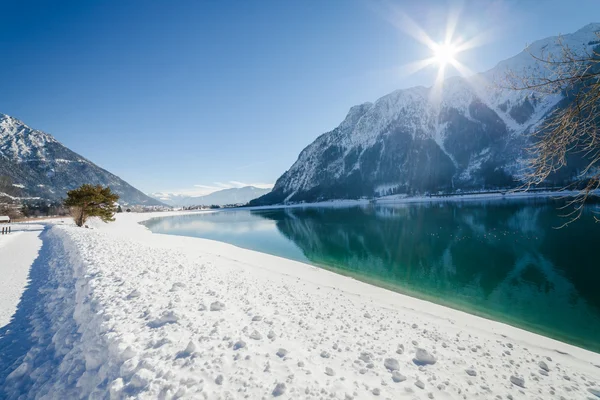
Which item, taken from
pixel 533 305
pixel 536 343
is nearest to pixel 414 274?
pixel 533 305

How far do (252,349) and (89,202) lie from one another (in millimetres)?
52476

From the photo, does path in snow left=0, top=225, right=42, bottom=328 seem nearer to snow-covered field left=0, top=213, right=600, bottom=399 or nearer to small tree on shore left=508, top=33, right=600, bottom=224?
snow-covered field left=0, top=213, right=600, bottom=399

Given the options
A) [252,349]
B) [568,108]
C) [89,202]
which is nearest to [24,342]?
[252,349]

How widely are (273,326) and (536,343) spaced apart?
32.5 ft

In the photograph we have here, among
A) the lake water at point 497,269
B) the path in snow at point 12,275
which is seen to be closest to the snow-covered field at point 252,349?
the path in snow at point 12,275

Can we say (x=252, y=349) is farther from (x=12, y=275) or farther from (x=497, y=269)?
(x=497, y=269)

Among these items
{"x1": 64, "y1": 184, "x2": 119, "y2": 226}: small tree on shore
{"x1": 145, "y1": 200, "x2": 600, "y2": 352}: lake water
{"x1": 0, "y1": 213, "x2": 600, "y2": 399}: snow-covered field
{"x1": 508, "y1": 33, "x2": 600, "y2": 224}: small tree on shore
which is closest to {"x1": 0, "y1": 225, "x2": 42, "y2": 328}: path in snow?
{"x1": 0, "y1": 213, "x2": 600, "y2": 399}: snow-covered field

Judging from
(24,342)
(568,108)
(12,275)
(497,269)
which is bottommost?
(497,269)

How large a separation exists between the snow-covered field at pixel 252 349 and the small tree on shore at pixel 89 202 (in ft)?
132

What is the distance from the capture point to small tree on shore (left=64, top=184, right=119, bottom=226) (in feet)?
139

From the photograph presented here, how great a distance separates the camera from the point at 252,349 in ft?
21.2

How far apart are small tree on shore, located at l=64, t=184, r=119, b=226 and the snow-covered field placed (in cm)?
4016

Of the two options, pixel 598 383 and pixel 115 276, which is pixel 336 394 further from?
pixel 115 276

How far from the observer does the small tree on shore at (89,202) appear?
42.5 m
